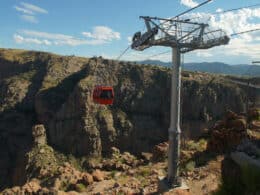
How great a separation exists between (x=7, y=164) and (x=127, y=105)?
100ft

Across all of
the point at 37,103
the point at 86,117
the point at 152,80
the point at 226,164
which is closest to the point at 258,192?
the point at 226,164

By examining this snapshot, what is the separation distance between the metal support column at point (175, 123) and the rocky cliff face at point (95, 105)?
59.4m

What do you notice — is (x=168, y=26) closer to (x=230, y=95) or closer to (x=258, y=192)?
(x=258, y=192)

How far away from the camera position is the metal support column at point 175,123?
14867mm

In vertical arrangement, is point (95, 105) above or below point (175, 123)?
below

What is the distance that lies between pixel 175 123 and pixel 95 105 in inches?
2581

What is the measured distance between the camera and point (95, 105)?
262 ft

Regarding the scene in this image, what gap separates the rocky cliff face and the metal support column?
59357mm

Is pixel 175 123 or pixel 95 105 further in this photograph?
pixel 95 105

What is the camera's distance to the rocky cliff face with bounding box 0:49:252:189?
7694 cm

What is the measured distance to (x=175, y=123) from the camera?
590 inches

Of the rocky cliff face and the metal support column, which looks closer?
the metal support column

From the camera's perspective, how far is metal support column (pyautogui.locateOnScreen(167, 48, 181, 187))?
14867 millimetres

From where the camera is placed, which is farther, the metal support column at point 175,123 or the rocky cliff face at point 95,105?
the rocky cliff face at point 95,105
